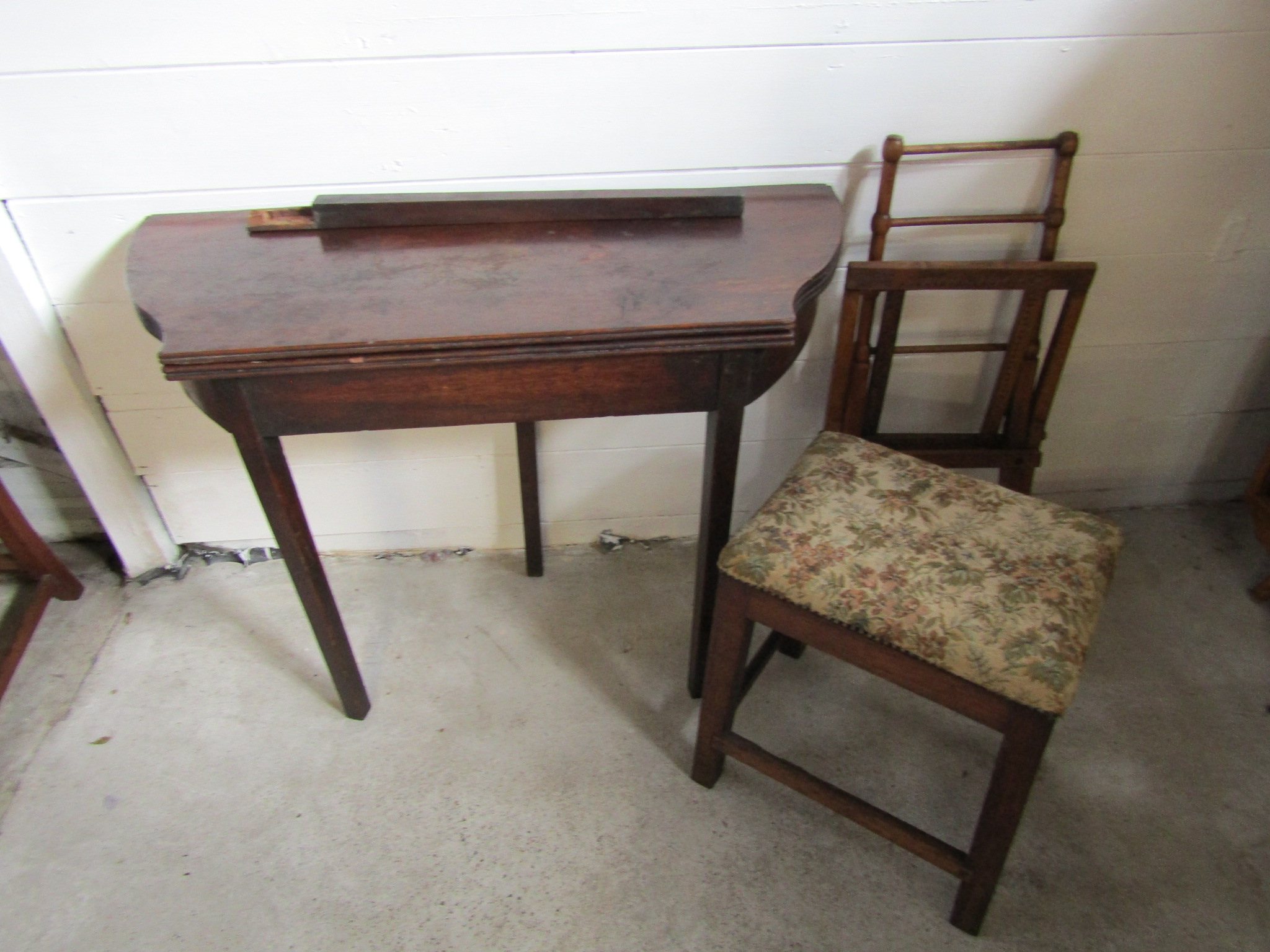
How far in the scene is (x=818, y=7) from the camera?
4.03 feet

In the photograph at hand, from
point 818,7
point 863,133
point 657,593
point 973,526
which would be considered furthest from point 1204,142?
point 657,593

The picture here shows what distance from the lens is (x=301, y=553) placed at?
1245 mm

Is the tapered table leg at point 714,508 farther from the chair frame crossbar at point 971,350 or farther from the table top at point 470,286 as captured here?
the chair frame crossbar at point 971,350

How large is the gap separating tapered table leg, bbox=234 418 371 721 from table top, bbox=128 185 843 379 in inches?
6.3

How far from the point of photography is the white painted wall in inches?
47.9

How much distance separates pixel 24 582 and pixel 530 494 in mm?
1131

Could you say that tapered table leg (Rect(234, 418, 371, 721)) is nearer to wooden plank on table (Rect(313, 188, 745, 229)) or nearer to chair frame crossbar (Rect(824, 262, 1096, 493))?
A: wooden plank on table (Rect(313, 188, 745, 229))

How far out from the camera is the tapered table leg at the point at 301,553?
3.62 feet

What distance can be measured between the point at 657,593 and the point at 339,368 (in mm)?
975

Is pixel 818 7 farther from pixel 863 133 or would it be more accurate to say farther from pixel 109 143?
pixel 109 143

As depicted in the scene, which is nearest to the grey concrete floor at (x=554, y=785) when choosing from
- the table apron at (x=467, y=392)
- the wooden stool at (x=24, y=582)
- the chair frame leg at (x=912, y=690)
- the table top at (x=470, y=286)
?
the wooden stool at (x=24, y=582)

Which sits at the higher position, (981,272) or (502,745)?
(981,272)

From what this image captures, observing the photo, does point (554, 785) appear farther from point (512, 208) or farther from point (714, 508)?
point (512, 208)

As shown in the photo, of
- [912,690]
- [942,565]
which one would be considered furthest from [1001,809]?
[942,565]
